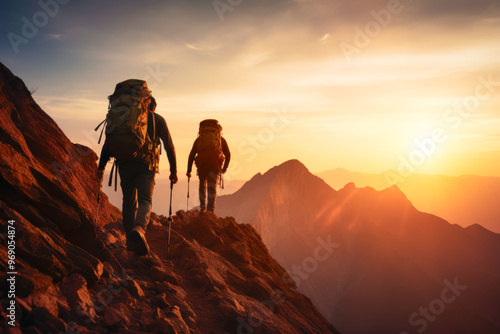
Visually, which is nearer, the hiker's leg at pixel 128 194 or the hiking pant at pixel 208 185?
the hiker's leg at pixel 128 194

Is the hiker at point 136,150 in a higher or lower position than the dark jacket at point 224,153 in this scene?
lower

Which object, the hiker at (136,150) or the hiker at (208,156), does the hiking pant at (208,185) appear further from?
the hiker at (136,150)

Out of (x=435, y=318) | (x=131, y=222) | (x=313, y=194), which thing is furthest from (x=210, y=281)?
(x=313, y=194)

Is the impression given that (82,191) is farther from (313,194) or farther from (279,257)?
(313,194)

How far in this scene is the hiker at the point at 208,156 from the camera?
1375cm

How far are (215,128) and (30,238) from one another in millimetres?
9850

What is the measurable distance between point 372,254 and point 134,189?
13418cm

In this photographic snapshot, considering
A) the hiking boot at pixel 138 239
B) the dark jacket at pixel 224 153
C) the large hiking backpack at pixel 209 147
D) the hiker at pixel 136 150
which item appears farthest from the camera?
the dark jacket at pixel 224 153

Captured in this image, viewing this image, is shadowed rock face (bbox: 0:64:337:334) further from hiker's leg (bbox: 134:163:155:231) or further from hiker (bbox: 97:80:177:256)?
hiker's leg (bbox: 134:163:155:231)

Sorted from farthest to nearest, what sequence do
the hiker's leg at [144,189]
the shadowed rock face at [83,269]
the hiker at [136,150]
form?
1. the hiker's leg at [144,189]
2. the hiker at [136,150]
3. the shadowed rock face at [83,269]

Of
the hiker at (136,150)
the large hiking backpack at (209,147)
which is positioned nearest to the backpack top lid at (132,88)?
the hiker at (136,150)

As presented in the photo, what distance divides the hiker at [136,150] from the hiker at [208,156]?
5858 millimetres

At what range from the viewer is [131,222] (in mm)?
7320

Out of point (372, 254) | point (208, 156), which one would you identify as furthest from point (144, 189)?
point (372, 254)
